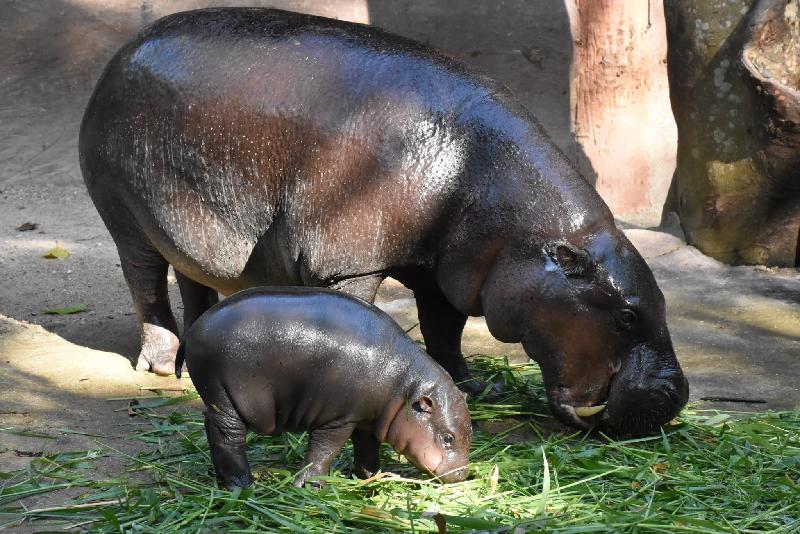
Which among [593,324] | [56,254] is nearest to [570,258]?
[593,324]

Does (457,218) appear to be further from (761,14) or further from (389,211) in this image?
(761,14)

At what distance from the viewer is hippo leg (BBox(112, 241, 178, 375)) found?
228 inches

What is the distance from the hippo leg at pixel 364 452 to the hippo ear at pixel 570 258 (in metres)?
1.01

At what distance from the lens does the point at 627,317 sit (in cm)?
453

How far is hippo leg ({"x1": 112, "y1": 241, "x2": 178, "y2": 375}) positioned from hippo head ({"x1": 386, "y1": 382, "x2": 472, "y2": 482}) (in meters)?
2.04

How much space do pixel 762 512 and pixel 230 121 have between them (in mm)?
2665

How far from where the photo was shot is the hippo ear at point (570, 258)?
450cm

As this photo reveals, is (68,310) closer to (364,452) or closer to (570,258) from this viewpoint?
(364,452)

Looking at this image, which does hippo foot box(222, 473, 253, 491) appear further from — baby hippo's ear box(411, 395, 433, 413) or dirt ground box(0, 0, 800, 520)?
dirt ground box(0, 0, 800, 520)

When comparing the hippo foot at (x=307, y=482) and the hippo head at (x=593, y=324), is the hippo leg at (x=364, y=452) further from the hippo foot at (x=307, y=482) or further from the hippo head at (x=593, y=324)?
the hippo head at (x=593, y=324)

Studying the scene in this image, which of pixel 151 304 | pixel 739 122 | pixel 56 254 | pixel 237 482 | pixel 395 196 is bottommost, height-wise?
pixel 56 254

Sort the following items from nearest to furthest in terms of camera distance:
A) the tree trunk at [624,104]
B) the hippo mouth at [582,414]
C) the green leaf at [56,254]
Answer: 1. the hippo mouth at [582,414]
2. the green leaf at [56,254]
3. the tree trunk at [624,104]

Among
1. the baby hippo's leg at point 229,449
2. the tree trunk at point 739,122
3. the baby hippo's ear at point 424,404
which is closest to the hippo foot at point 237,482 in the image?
the baby hippo's leg at point 229,449

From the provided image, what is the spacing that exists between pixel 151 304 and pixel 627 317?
8.53 feet
